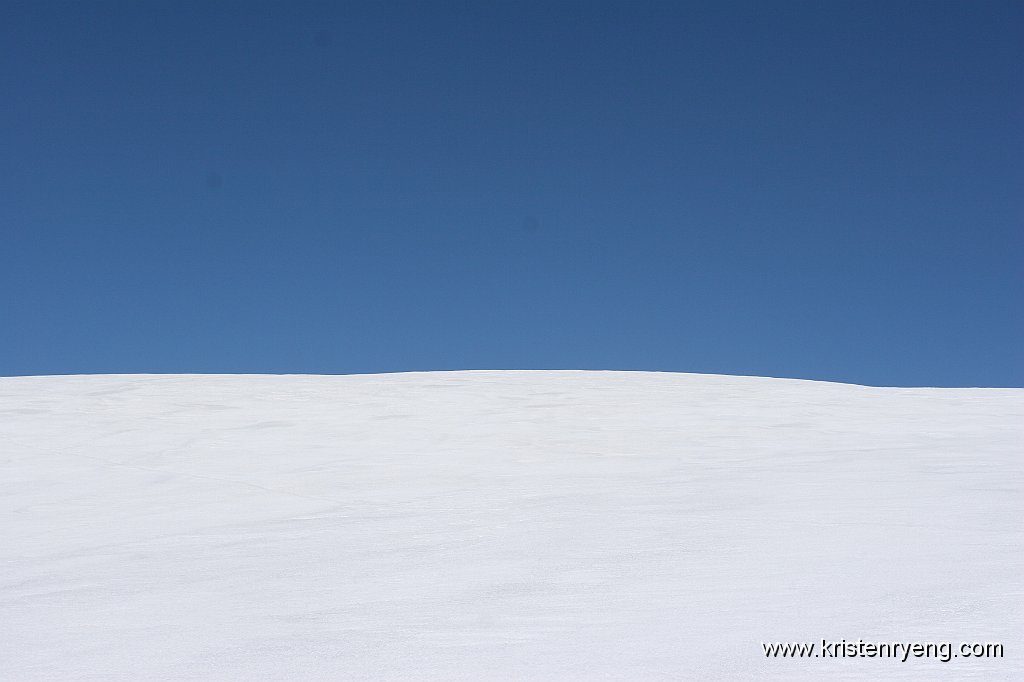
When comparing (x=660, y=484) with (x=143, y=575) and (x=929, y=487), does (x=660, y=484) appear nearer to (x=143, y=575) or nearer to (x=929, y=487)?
(x=929, y=487)

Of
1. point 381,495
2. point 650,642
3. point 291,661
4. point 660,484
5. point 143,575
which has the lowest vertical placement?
point 291,661

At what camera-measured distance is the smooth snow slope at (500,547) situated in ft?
7.10

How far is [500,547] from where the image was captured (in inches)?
126

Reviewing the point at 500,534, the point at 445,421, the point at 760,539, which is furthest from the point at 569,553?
the point at 445,421

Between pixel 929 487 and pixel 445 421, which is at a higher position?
pixel 445 421

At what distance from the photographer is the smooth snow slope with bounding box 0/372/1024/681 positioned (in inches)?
85.2

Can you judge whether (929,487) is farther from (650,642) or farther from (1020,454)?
(650,642)

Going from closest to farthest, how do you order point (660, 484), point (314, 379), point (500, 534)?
point (500, 534)
point (660, 484)
point (314, 379)

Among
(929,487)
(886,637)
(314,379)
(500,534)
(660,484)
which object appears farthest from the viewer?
(314,379)

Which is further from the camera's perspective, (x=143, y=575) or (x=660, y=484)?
(x=660, y=484)

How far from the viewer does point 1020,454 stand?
5.25 m

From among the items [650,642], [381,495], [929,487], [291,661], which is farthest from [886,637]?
[381,495]

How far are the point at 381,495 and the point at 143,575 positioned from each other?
1503mm

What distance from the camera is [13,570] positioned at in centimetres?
317
